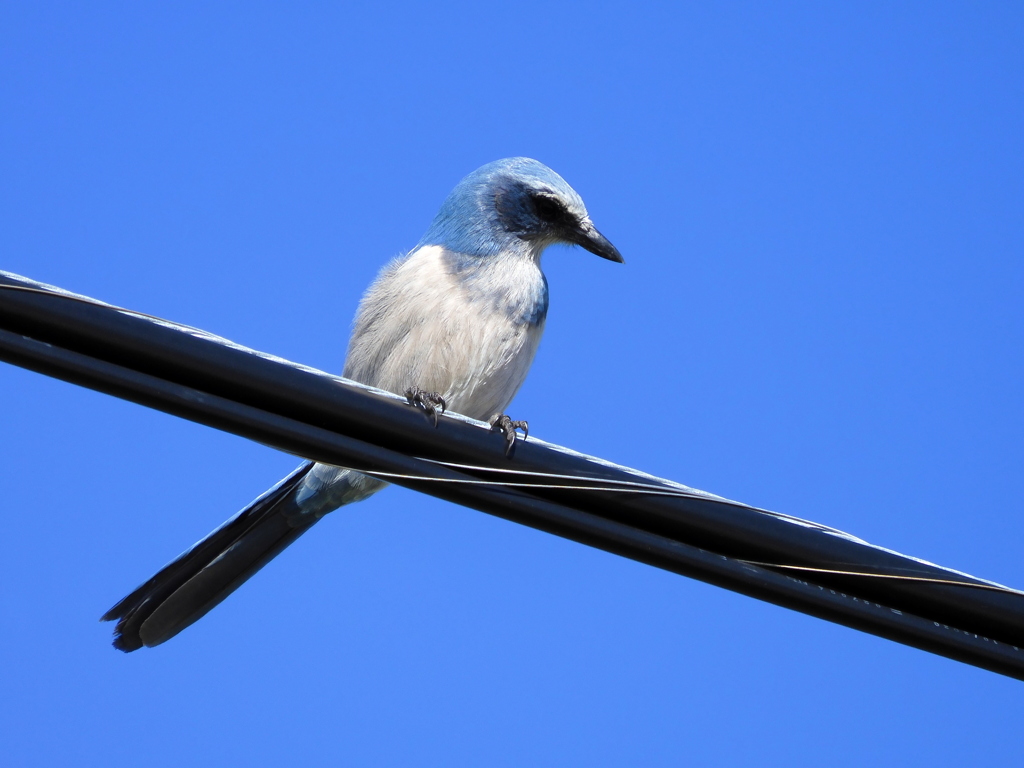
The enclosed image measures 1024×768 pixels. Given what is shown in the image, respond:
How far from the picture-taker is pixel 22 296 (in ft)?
9.21

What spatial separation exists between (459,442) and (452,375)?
2.78 meters

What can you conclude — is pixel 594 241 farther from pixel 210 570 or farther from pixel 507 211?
pixel 210 570

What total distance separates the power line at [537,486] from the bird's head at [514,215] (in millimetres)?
3344

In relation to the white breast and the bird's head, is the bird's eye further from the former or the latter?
the white breast

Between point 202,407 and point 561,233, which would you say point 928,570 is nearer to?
point 202,407

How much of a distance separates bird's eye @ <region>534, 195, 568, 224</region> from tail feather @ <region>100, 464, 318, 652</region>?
203 cm

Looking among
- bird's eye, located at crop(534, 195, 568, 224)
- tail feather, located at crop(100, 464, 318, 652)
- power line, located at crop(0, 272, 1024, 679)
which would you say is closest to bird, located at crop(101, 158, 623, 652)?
tail feather, located at crop(100, 464, 318, 652)

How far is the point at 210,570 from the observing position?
5.42 meters

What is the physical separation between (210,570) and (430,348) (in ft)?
5.12

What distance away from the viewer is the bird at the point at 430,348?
5.59 meters

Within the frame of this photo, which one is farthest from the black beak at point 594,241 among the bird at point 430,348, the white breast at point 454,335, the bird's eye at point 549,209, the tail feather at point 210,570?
the tail feather at point 210,570

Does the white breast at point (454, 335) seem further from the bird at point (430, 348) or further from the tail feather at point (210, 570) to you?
the tail feather at point (210, 570)

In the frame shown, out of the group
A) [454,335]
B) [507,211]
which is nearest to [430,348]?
[454,335]

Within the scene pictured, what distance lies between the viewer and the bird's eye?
658 cm
